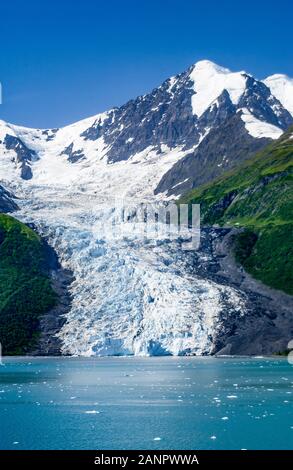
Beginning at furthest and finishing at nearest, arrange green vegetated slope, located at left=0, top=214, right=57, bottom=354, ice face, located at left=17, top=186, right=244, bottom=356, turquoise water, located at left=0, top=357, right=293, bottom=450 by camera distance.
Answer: green vegetated slope, located at left=0, top=214, right=57, bottom=354 < ice face, located at left=17, top=186, right=244, bottom=356 < turquoise water, located at left=0, top=357, right=293, bottom=450

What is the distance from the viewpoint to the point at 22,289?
170 m

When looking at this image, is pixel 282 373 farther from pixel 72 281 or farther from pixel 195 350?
pixel 72 281

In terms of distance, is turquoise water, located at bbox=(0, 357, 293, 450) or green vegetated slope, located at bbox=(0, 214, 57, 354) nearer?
turquoise water, located at bbox=(0, 357, 293, 450)

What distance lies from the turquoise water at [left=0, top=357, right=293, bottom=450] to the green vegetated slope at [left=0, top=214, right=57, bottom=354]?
143 feet

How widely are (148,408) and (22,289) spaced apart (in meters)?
106

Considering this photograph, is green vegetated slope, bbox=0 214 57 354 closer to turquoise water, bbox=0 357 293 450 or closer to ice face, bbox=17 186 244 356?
ice face, bbox=17 186 244 356

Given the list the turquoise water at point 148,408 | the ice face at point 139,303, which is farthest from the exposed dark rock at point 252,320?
the turquoise water at point 148,408

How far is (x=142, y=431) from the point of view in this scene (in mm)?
56344

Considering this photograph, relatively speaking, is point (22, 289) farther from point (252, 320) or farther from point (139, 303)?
point (252, 320)

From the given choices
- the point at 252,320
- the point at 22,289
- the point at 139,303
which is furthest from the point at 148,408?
the point at 22,289

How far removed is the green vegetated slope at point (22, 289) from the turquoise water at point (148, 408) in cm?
4357

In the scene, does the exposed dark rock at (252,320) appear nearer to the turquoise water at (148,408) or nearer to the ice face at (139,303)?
the ice face at (139,303)

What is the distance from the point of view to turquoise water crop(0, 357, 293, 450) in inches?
2103

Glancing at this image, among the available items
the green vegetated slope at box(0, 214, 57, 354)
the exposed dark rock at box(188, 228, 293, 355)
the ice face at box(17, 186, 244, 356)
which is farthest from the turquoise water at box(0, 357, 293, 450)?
the green vegetated slope at box(0, 214, 57, 354)
